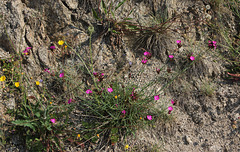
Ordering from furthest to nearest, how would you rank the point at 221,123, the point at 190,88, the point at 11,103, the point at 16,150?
1. the point at 190,88
2. the point at 221,123
3. the point at 11,103
4. the point at 16,150

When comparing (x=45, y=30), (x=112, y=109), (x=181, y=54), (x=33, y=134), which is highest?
(x=45, y=30)

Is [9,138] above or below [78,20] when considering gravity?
below

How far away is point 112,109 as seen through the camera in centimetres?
236

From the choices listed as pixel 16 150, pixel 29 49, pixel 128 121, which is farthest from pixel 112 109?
pixel 29 49

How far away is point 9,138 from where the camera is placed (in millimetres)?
2105

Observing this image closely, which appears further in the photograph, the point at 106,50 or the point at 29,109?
the point at 106,50

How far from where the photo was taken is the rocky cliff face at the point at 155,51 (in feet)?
8.09

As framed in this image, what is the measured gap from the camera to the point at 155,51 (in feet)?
9.78

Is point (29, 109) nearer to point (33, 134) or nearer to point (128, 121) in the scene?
point (33, 134)

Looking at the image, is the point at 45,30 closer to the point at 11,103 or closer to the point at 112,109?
the point at 11,103

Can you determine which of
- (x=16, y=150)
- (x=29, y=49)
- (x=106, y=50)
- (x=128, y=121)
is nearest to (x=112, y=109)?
(x=128, y=121)

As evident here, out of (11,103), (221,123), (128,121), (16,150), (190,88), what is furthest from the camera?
(190,88)

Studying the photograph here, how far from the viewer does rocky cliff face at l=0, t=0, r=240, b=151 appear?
8.09 feet

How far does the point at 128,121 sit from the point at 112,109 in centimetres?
25
